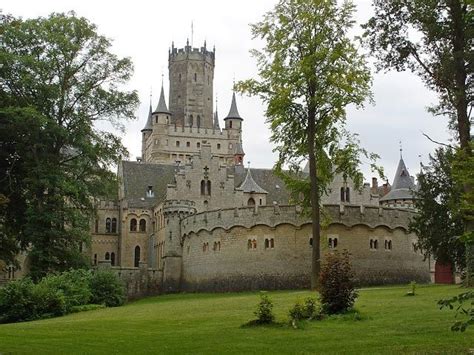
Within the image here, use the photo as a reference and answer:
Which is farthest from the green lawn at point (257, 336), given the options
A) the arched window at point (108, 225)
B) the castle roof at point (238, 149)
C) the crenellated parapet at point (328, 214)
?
the castle roof at point (238, 149)

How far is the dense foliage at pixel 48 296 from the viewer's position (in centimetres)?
3419

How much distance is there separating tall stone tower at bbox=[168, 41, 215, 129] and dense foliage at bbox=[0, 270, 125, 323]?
63627mm

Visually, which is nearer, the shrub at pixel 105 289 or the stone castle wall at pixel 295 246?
the shrub at pixel 105 289

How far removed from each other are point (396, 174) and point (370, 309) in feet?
152

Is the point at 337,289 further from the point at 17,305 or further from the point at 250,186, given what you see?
the point at 250,186

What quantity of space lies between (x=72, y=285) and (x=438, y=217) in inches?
818

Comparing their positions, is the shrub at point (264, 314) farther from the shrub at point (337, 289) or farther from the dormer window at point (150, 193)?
the dormer window at point (150, 193)

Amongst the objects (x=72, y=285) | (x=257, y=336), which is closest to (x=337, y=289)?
(x=257, y=336)

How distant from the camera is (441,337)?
16.5 metres

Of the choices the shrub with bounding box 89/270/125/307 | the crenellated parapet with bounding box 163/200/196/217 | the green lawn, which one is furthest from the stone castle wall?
the green lawn

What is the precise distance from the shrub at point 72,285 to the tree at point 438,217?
19.3 metres

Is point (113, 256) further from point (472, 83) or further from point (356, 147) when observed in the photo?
point (472, 83)

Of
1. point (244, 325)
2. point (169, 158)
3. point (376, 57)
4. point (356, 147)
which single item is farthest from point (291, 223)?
point (169, 158)

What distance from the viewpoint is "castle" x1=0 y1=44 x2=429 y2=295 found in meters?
45.3
